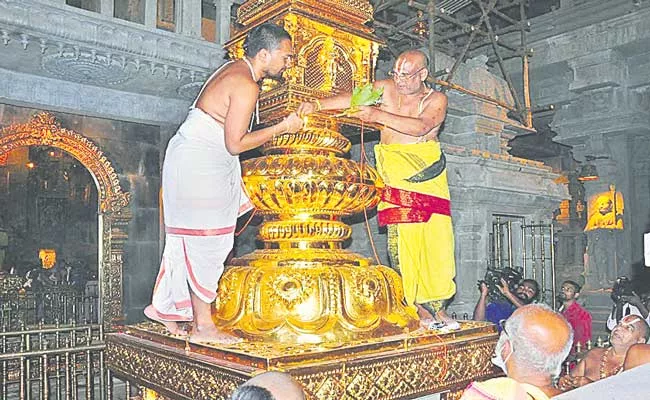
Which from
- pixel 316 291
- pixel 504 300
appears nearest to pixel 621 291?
pixel 504 300

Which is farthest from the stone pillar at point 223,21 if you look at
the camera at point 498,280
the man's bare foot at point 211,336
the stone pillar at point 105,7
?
the man's bare foot at point 211,336

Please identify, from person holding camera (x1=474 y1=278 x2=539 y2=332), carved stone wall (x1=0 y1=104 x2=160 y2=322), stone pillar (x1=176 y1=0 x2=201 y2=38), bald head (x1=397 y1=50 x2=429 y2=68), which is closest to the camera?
bald head (x1=397 y1=50 x2=429 y2=68)

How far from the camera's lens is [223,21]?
7.85 metres

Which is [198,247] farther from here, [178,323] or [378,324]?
[378,324]

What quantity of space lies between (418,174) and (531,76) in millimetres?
10114

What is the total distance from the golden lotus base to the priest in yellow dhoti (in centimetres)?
22

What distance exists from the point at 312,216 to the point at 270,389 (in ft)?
3.69

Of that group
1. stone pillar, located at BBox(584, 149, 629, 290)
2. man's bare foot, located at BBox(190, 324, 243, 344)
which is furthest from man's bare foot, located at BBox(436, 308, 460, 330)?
stone pillar, located at BBox(584, 149, 629, 290)

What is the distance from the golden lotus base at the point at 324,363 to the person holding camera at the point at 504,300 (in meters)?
3.56

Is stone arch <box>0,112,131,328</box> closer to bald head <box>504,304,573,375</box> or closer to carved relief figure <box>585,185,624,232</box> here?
bald head <box>504,304,573,375</box>

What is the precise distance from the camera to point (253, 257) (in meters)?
Result: 2.62

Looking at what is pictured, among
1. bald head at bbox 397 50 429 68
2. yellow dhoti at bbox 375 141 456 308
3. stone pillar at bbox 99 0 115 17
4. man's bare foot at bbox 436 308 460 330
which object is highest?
stone pillar at bbox 99 0 115 17

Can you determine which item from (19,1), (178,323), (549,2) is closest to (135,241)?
(19,1)

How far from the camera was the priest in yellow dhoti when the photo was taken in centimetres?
284
